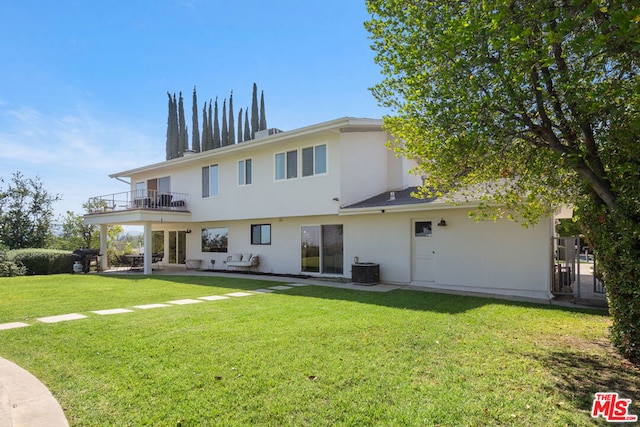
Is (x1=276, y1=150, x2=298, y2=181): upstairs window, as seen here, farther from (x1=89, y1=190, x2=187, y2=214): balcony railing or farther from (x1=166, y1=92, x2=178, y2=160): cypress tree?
(x1=166, y1=92, x2=178, y2=160): cypress tree

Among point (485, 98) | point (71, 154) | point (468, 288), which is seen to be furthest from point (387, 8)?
point (71, 154)

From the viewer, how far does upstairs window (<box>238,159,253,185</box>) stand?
16.5 meters

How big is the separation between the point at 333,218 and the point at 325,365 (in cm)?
1002

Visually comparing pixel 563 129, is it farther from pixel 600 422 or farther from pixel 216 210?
pixel 216 210

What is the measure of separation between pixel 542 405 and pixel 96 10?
1474 centimetres

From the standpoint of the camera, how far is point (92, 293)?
10.8 meters

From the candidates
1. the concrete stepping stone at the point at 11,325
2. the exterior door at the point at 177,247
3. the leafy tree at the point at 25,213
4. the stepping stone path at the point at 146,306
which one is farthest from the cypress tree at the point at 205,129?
the concrete stepping stone at the point at 11,325

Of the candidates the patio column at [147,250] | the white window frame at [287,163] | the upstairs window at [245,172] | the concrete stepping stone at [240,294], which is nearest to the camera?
the concrete stepping stone at [240,294]

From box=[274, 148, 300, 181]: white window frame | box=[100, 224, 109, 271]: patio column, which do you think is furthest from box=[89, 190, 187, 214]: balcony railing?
box=[274, 148, 300, 181]: white window frame

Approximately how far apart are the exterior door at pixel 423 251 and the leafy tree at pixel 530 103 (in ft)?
19.1

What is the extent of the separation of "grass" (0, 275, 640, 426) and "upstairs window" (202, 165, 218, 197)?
413 inches

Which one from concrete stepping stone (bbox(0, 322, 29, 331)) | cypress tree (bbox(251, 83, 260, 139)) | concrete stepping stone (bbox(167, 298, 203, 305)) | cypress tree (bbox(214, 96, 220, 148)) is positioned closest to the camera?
concrete stepping stone (bbox(0, 322, 29, 331))

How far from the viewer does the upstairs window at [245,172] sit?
16531 mm

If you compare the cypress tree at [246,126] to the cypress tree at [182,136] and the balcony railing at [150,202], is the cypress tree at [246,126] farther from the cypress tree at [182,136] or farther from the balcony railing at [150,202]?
the balcony railing at [150,202]
